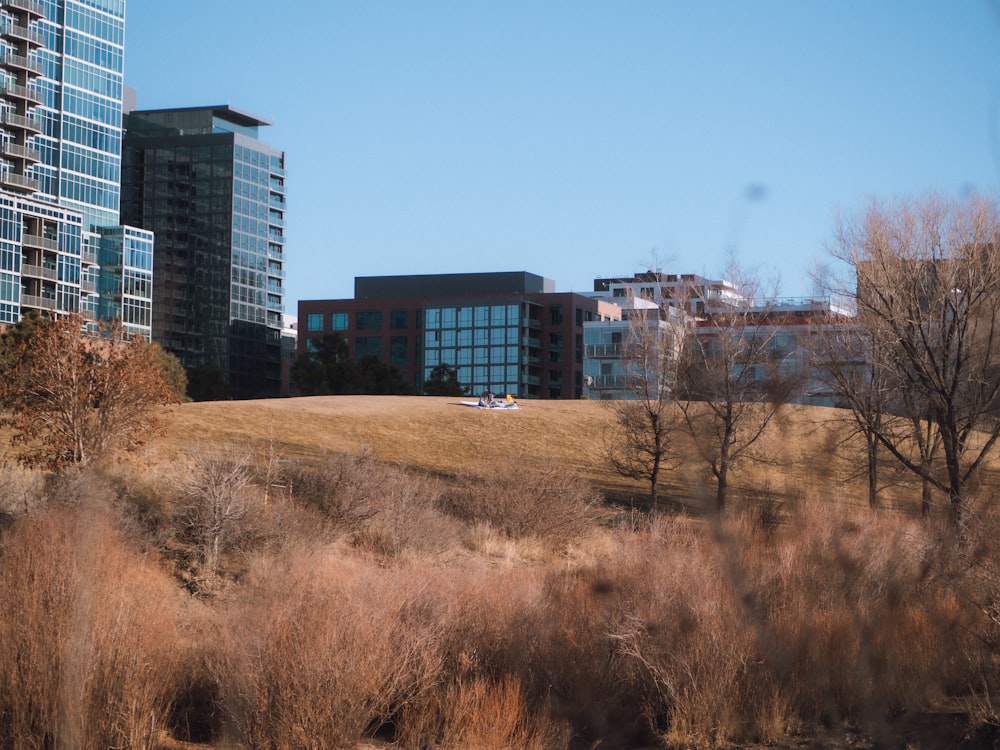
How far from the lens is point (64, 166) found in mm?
106375

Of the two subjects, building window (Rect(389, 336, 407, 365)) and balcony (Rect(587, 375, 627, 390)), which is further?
building window (Rect(389, 336, 407, 365))

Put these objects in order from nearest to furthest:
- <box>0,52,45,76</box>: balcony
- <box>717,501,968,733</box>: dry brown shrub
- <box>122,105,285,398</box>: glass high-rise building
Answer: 1. <box>717,501,968,733</box>: dry brown shrub
2. <box>0,52,45,76</box>: balcony
3. <box>122,105,285,398</box>: glass high-rise building

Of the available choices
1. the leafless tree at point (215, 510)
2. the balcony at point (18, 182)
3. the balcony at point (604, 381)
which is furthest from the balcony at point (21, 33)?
the leafless tree at point (215, 510)

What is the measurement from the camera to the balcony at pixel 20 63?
9900 centimetres

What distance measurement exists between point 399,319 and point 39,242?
5126 centimetres

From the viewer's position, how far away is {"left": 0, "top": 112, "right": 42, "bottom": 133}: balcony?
9875 centimetres

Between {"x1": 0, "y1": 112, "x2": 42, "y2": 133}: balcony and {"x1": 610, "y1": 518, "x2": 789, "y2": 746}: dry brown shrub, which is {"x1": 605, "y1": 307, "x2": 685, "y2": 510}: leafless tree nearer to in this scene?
{"x1": 610, "y1": 518, "x2": 789, "y2": 746}: dry brown shrub

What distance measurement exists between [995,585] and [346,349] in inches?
3793

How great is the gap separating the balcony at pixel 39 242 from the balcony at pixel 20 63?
1492 centimetres

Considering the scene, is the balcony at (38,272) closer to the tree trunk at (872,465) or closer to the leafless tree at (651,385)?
the leafless tree at (651,385)


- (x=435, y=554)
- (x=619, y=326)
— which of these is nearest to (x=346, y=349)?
(x=619, y=326)

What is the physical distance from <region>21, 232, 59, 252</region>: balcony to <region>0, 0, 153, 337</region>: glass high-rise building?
109 mm

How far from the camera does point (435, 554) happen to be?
85.1 feet

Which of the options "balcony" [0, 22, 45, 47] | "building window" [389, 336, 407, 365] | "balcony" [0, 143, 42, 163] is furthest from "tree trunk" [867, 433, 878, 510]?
"building window" [389, 336, 407, 365]
